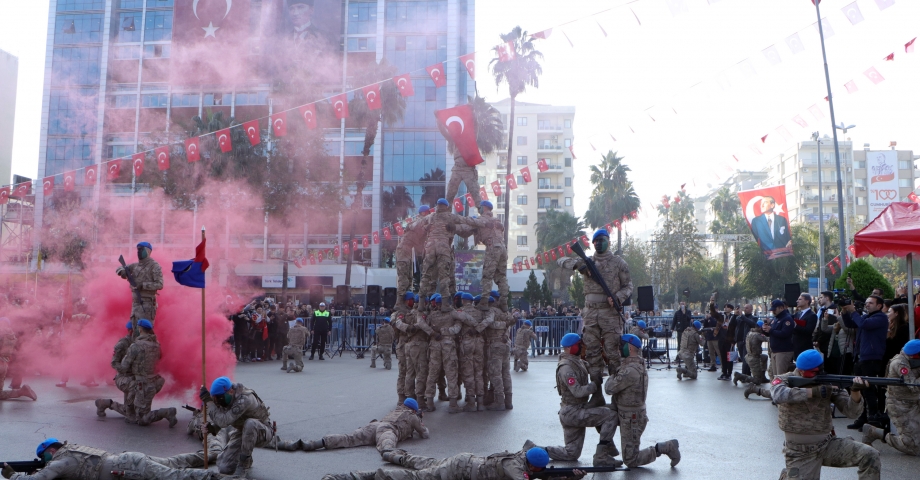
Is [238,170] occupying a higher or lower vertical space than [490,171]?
lower

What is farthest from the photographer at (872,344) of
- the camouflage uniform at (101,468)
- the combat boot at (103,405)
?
the combat boot at (103,405)

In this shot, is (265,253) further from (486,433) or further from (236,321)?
(486,433)

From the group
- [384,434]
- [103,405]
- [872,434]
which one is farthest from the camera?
[103,405]

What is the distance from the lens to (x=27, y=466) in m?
5.96

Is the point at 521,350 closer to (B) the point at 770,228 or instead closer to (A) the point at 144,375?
(B) the point at 770,228

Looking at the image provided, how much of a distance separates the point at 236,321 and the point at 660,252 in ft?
130

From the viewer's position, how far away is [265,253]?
41.0m

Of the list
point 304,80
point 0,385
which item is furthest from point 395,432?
point 304,80

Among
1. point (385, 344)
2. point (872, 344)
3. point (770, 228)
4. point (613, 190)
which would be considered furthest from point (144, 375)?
point (613, 190)

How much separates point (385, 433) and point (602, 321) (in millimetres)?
3132

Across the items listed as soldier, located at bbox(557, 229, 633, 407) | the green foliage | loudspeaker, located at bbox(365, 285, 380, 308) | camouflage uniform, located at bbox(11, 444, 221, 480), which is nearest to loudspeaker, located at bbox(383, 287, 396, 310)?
loudspeaker, located at bbox(365, 285, 380, 308)

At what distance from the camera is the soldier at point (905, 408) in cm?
747

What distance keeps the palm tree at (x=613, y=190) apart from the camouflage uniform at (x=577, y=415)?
45.7 metres

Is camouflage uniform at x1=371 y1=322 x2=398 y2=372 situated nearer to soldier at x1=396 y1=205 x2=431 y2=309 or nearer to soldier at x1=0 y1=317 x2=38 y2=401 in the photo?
soldier at x1=396 y1=205 x2=431 y2=309
